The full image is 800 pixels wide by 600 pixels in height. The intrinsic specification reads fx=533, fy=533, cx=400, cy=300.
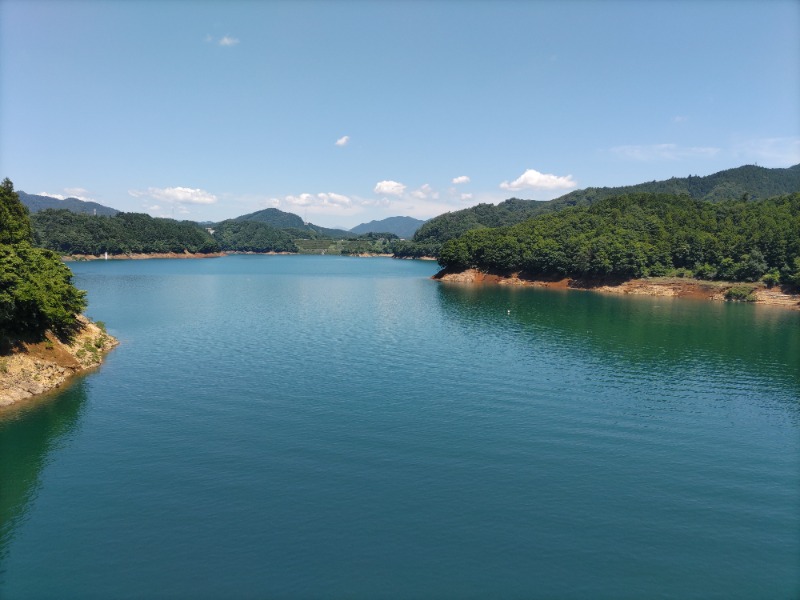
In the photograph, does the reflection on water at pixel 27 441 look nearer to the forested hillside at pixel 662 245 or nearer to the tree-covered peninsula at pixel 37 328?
the tree-covered peninsula at pixel 37 328

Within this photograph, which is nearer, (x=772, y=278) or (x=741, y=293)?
(x=741, y=293)

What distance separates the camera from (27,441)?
43.3 meters

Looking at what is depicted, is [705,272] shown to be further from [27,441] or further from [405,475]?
[27,441]

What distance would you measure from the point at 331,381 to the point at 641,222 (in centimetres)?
15840

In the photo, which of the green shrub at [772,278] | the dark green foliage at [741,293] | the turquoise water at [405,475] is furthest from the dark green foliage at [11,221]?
the green shrub at [772,278]

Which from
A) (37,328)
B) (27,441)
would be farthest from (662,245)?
(27,441)

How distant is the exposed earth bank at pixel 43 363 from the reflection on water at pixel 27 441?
1.90 metres

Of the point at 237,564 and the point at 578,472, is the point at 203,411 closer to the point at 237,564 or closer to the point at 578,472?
the point at 237,564

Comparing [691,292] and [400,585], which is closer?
[400,585]

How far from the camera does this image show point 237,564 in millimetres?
27719

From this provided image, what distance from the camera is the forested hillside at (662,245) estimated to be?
150m

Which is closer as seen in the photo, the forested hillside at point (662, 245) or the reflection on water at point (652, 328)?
the reflection on water at point (652, 328)

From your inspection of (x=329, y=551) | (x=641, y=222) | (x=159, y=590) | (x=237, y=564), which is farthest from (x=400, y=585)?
(x=641, y=222)

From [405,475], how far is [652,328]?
78191 mm
